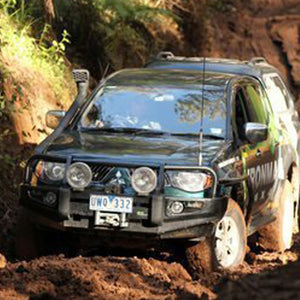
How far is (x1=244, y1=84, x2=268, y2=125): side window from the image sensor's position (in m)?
10.1

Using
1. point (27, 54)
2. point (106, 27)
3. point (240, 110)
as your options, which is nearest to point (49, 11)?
point (27, 54)

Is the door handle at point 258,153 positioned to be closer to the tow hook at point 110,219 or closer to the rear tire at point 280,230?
the rear tire at point 280,230

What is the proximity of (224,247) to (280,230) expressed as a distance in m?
Result: 1.86

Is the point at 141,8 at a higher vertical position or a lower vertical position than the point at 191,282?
higher

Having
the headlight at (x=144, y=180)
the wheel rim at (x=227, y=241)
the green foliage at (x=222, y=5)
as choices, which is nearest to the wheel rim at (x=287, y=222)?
the wheel rim at (x=227, y=241)

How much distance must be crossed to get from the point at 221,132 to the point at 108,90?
130 cm

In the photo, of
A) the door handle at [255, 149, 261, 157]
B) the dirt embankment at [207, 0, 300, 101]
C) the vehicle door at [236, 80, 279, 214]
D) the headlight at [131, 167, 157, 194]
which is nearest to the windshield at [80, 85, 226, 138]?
the vehicle door at [236, 80, 279, 214]

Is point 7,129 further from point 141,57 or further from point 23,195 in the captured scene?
point 141,57

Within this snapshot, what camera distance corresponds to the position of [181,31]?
20625 millimetres

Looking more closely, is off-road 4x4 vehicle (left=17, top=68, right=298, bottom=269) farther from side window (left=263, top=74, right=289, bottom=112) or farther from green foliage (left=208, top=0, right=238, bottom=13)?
green foliage (left=208, top=0, right=238, bottom=13)

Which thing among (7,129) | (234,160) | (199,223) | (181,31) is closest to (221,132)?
(234,160)

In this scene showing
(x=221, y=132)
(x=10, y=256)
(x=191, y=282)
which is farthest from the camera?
(x=10, y=256)

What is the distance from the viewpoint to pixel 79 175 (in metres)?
8.19

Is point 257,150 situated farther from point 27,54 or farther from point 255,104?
point 27,54
